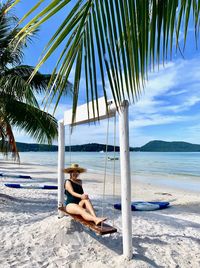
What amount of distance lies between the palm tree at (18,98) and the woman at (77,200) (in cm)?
259

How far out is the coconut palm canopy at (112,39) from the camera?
1029 millimetres

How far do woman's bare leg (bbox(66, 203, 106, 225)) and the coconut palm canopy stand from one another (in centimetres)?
342

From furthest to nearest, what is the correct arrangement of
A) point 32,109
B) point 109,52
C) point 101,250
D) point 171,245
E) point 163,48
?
point 32,109, point 171,245, point 101,250, point 163,48, point 109,52

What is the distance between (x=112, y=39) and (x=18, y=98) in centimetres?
716

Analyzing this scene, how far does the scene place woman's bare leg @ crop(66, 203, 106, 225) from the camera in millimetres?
4332

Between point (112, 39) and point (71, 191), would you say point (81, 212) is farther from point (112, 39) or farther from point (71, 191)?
point (112, 39)

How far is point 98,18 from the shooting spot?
1.05 meters

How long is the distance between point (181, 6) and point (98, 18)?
33 centimetres

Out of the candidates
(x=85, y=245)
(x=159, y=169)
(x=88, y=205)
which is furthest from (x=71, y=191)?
(x=159, y=169)

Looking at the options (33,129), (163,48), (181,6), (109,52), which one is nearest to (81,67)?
(109,52)

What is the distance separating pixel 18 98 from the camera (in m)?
7.88

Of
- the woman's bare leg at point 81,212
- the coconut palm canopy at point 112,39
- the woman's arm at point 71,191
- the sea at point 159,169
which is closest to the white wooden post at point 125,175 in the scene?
the sea at point 159,169

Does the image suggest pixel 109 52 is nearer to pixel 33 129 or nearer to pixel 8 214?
pixel 8 214

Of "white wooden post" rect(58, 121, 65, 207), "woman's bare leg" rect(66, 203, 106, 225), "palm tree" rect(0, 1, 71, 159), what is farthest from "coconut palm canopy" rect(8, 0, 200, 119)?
"palm tree" rect(0, 1, 71, 159)
